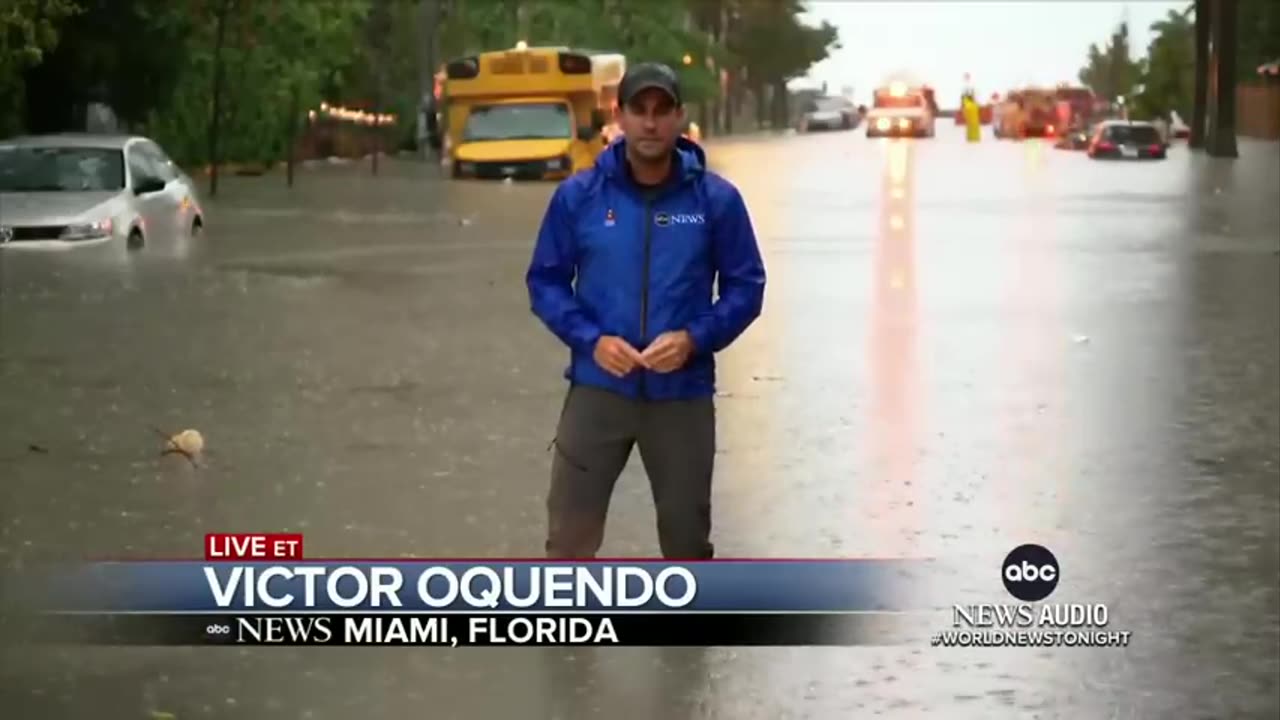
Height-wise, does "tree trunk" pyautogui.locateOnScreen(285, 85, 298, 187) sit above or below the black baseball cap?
below

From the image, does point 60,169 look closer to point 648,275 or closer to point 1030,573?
point 1030,573

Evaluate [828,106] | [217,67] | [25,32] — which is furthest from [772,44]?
[25,32]

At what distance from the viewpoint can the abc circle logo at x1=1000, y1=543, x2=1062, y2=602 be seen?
8773 millimetres

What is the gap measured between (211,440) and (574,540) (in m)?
5.75

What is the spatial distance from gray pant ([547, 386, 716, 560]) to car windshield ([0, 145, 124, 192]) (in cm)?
1945

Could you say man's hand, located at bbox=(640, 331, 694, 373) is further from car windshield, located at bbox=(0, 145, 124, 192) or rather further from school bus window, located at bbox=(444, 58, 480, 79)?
school bus window, located at bbox=(444, 58, 480, 79)

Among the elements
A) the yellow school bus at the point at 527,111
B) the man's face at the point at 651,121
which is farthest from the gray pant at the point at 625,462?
the yellow school bus at the point at 527,111

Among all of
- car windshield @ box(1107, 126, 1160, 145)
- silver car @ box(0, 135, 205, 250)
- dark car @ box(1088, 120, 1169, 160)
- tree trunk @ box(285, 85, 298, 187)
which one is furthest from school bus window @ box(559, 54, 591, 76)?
silver car @ box(0, 135, 205, 250)

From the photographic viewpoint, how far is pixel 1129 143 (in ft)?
233

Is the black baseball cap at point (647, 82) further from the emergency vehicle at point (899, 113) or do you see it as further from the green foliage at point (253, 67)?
the emergency vehicle at point (899, 113)

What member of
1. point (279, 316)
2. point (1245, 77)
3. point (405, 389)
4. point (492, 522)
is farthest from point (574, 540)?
point (1245, 77)

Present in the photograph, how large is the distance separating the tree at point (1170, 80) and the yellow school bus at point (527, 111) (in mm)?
54890

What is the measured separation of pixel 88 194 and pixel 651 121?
19873mm

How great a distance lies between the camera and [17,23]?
30.5m
